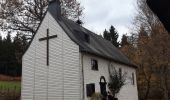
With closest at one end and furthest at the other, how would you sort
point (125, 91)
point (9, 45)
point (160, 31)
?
1. point (125, 91)
2. point (160, 31)
3. point (9, 45)

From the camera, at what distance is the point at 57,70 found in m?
26.7

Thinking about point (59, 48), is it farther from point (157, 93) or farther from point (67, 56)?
point (157, 93)

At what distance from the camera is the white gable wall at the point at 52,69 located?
25875 mm

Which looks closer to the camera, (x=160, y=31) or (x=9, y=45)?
(x=160, y=31)

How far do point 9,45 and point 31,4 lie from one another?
109ft

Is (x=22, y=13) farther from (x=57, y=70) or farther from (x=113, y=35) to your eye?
(x=113, y=35)

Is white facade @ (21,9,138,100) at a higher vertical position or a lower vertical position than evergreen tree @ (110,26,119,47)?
lower

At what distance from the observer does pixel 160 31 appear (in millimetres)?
36688

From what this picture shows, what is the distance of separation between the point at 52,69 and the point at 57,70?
0.60 meters

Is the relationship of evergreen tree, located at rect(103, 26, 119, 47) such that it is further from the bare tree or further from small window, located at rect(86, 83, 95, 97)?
small window, located at rect(86, 83, 95, 97)

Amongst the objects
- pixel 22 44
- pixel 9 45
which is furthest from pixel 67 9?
pixel 9 45

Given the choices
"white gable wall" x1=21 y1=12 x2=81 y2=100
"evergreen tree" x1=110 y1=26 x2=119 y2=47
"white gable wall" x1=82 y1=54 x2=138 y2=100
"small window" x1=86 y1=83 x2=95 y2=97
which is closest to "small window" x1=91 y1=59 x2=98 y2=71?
"white gable wall" x1=82 y1=54 x2=138 y2=100

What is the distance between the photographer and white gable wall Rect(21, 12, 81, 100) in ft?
84.9

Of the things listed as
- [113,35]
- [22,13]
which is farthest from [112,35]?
[22,13]
